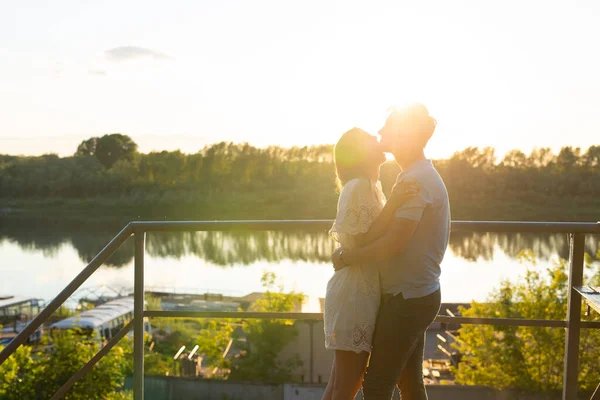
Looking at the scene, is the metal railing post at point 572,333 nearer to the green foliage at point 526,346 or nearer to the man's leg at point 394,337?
the man's leg at point 394,337

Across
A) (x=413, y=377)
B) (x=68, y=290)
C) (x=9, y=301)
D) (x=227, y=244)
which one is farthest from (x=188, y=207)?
(x=413, y=377)

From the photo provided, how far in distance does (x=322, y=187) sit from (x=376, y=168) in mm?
26485

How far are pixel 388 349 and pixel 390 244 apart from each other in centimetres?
37

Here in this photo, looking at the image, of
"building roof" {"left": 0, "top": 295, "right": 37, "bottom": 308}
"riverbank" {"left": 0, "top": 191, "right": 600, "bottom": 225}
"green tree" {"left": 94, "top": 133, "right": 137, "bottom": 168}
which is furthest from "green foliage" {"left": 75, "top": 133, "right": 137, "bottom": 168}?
"building roof" {"left": 0, "top": 295, "right": 37, "bottom": 308}

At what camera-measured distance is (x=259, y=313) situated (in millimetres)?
2531

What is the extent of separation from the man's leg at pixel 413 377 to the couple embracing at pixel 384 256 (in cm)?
8

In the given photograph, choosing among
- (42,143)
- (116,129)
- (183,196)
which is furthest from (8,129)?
(183,196)

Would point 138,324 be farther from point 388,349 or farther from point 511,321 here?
point 511,321

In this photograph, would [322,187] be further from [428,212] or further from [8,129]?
[8,129]

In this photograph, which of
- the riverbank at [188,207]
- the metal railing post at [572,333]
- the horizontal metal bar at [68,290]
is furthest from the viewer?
the riverbank at [188,207]

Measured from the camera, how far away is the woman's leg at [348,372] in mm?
1951

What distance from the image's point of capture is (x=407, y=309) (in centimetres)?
185

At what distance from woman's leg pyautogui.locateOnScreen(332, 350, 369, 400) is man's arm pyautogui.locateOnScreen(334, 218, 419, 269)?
35cm

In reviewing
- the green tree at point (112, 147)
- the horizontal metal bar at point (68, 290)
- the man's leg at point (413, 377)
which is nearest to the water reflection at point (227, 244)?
the green tree at point (112, 147)
